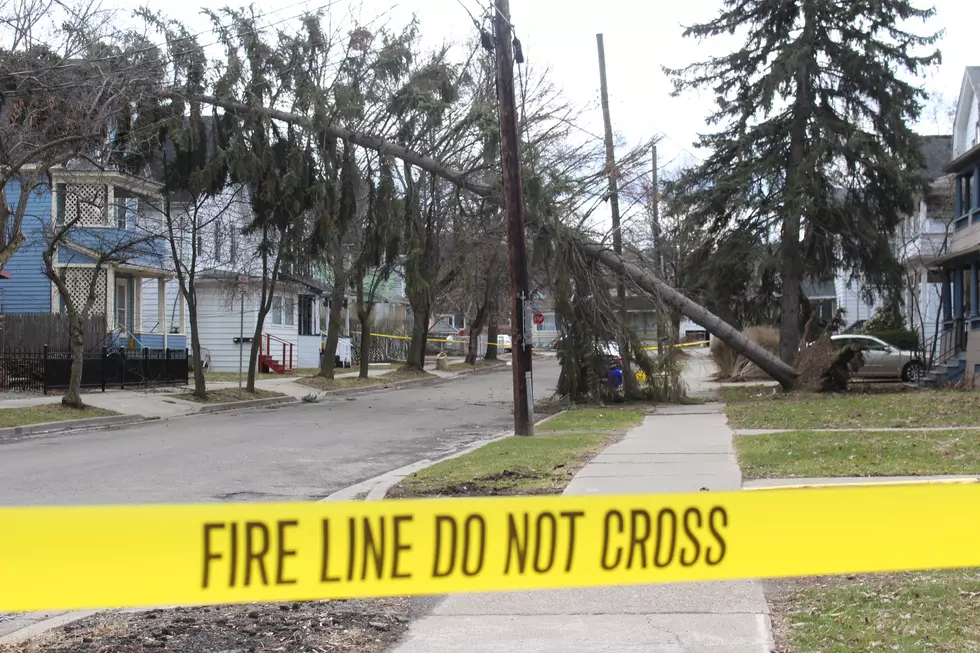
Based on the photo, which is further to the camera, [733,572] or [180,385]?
[180,385]

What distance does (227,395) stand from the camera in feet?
80.7

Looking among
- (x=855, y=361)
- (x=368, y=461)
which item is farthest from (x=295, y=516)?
(x=855, y=361)

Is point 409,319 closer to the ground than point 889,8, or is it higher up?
closer to the ground

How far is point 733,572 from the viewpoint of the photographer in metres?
3.43

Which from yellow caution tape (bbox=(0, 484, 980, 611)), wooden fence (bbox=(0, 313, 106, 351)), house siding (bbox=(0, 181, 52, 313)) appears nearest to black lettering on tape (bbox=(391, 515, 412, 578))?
yellow caution tape (bbox=(0, 484, 980, 611))

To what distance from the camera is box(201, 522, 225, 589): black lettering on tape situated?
10.4ft

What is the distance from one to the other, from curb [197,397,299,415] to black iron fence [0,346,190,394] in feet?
9.76

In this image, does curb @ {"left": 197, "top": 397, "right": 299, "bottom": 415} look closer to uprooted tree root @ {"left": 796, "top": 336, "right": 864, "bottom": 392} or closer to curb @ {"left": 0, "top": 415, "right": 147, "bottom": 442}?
curb @ {"left": 0, "top": 415, "right": 147, "bottom": 442}

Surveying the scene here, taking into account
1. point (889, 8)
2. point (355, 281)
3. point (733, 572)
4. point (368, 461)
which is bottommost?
point (368, 461)

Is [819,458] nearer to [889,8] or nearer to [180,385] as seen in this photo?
[889,8]

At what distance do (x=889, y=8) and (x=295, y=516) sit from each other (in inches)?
1015

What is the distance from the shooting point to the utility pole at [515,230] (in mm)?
15109

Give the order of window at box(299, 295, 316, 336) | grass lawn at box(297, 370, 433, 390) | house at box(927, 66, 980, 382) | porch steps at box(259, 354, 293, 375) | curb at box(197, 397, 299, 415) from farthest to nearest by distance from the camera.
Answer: window at box(299, 295, 316, 336), porch steps at box(259, 354, 293, 375), grass lawn at box(297, 370, 433, 390), house at box(927, 66, 980, 382), curb at box(197, 397, 299, 415)

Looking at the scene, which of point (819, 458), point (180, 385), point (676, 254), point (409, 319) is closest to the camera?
point (819, 458)
